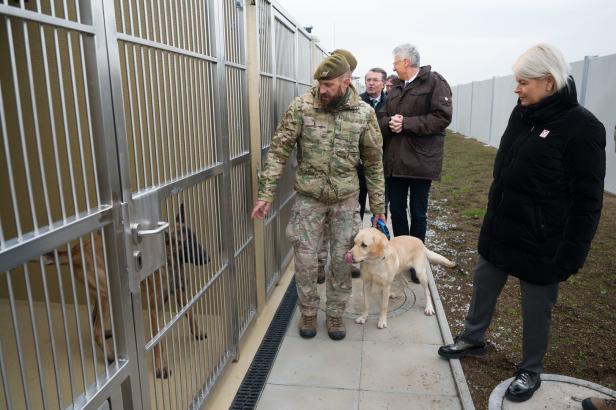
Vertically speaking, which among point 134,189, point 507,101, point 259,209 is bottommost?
point 259,209

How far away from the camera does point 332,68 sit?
10.2 ft

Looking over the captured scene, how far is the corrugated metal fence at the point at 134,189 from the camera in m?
1.45

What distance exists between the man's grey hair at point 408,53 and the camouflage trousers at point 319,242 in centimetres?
156

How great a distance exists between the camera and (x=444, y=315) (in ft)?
13.2

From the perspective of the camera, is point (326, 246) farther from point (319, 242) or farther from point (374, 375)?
point (374, 375)

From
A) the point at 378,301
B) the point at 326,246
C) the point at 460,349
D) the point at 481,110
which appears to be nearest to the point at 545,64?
→ the point at 460,349

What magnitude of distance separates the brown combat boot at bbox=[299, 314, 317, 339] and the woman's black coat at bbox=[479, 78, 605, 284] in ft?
5.25

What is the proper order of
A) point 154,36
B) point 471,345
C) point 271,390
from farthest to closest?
point 471,345
point 271,390
point 154,36

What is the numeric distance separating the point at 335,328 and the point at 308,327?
0.22m

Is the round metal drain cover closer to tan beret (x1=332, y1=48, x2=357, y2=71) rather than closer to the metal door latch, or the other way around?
tan beret (x1=332, y1=48, x2=357, y2=71)

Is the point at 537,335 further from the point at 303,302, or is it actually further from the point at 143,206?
the point at 143,206

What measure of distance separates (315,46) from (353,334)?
460 cm

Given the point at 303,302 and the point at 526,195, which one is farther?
the point at 303,302

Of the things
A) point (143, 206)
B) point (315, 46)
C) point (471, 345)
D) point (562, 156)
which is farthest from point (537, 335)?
point (315, 46)
